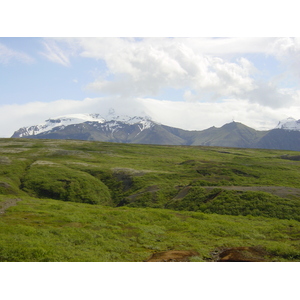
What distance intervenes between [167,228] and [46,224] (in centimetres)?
1584

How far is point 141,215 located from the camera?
142ft

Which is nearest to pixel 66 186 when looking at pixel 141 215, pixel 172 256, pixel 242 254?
pixel 141 215

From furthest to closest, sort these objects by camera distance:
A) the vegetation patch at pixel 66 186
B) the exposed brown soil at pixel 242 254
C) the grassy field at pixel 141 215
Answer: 1. the vegetation patch at pixel 66 186
2. the grassy field at pixel 141 215
3. the exposed brown soil at pixel 242 254

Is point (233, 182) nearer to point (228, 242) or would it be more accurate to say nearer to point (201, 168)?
point (201, 168)

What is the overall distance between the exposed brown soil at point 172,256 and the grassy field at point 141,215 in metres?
0.76

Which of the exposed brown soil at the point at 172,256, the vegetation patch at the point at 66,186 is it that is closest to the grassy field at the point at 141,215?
the vegetation patch at the point at 66,186

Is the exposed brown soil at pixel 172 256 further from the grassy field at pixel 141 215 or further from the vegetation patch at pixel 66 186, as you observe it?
the vegetation patch at pixel 66 186

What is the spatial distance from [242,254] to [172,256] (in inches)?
256

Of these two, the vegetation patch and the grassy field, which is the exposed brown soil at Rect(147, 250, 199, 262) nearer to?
the grassy field

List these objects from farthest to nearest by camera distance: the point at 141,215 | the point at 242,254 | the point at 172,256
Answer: the point at 141,215 → the point at 242,254 → the point at 172,256

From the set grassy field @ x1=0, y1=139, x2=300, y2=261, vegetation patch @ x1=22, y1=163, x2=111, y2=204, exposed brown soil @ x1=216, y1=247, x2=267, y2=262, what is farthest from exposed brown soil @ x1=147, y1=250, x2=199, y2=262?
vegetation patch @ x1=22, y1=163, x2=111, y2=204

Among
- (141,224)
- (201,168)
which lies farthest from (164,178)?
(141,224)

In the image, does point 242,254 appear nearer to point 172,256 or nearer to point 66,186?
point 172,256

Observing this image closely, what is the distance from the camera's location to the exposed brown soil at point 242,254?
78.0 feet
